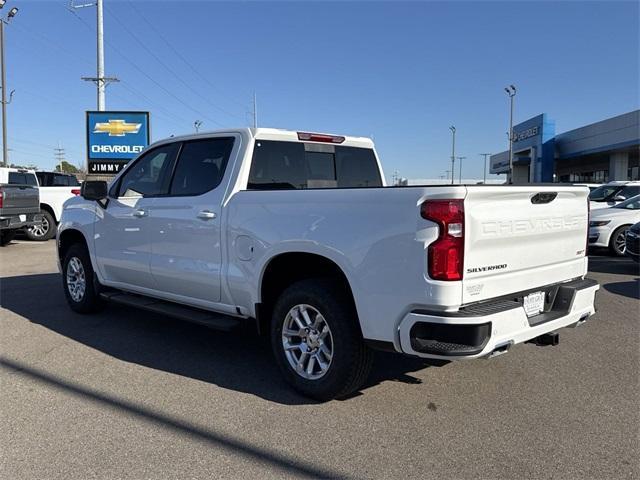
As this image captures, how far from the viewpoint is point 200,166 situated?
505cm

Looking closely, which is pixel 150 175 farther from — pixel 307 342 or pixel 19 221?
pixel 19 221

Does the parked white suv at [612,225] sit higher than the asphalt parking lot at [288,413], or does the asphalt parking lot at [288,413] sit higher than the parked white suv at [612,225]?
the parked white suv at [612,225]

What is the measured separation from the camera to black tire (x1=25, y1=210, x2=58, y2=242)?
15.3 meters

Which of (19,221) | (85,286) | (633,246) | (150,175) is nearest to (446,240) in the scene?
(150,175)

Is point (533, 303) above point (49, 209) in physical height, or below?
below

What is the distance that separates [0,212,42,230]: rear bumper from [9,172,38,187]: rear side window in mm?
1255

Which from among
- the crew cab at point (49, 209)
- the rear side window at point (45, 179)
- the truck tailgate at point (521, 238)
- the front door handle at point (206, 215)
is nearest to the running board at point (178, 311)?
the front door handle at point (206, 215)

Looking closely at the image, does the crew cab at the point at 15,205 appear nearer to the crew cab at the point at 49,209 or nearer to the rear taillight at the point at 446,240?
the crew cab at the point at 49,209

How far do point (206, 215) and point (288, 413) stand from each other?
1.81 meters

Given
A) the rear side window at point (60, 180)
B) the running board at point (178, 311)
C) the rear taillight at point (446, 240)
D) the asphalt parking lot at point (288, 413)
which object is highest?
the rear side window at point (60, 180)

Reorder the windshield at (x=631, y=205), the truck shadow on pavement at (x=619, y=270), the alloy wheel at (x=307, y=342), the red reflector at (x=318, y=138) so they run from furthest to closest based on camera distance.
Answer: the windshield at (x=631, y=205)
the truck shadow on pavement at (x=619, y=270)
the red reflector at (x=318, y=138)
the alloy wheel at (x=307, y=342)

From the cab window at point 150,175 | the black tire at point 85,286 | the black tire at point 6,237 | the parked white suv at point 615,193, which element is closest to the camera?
the cab window at point 150,175

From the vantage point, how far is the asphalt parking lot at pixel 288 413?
123 inches

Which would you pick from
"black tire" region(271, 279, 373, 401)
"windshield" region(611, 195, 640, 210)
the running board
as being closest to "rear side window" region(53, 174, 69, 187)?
the running board
